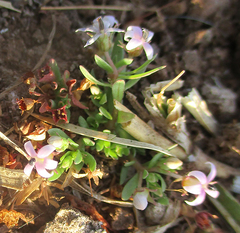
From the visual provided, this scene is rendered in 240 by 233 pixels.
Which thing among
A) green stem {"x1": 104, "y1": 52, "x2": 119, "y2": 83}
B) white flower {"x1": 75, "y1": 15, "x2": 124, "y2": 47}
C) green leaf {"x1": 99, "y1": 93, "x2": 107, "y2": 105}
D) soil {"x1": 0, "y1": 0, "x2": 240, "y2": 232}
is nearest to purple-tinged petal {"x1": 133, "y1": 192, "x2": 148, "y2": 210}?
soil {"x1": 0, "y1": 0, "x2": 240, "y2": 232}

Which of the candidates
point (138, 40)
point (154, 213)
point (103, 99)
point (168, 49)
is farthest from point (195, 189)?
point (168, 49)

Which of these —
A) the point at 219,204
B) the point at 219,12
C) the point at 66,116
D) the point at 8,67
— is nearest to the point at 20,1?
the point at 8,67

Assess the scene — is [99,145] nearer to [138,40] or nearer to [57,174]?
[57,174]

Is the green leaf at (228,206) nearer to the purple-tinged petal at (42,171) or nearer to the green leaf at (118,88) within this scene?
the green leaf at (118,88)

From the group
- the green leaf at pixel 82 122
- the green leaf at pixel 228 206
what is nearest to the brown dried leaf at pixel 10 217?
the green leaf at pixel 82 122

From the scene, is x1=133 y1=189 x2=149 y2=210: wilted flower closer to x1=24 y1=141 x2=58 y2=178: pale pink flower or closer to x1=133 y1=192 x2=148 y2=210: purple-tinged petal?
x1=133 y1=192 x2=148 y2=210: purple-tinged petal
